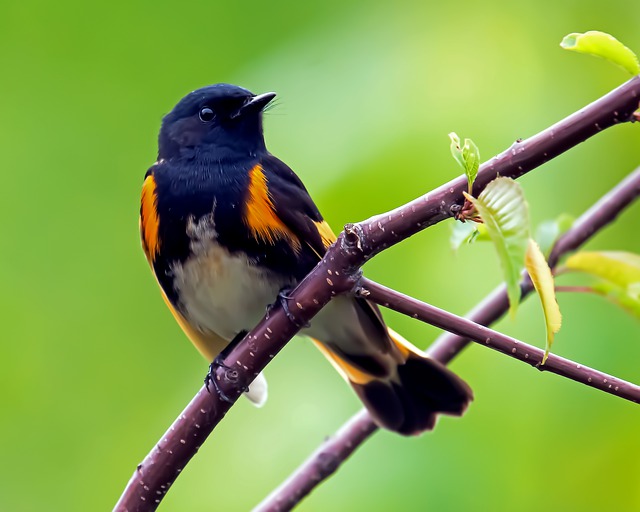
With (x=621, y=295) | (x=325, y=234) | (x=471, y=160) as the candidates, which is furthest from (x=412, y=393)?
(x=471, y=160)

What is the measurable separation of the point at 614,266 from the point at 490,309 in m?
0.26

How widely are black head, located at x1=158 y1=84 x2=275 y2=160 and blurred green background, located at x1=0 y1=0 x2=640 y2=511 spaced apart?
0.56 feet

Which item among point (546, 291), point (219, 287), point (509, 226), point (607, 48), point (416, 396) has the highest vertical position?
point (607, 48)

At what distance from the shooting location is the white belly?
6.74 feet

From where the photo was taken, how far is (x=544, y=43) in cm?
273

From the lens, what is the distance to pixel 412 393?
7.53 ft

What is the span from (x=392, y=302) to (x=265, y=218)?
0.80 m

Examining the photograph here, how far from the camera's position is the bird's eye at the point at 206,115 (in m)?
2.41

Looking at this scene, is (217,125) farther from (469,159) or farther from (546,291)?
(546,291)

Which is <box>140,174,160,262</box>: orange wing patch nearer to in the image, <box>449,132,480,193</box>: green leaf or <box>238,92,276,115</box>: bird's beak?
<box>238,92,276,115</box>: bird's beak

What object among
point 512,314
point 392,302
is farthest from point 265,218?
point 512,314

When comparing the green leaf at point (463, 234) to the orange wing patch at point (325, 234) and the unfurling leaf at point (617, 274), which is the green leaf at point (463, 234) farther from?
the orange wing patch at point (325, 234)

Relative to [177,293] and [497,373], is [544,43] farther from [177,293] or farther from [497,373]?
[177,293]

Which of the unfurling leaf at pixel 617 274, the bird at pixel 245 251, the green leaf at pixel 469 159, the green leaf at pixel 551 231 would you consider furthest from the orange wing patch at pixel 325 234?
the green leaf at pixel 469 159
